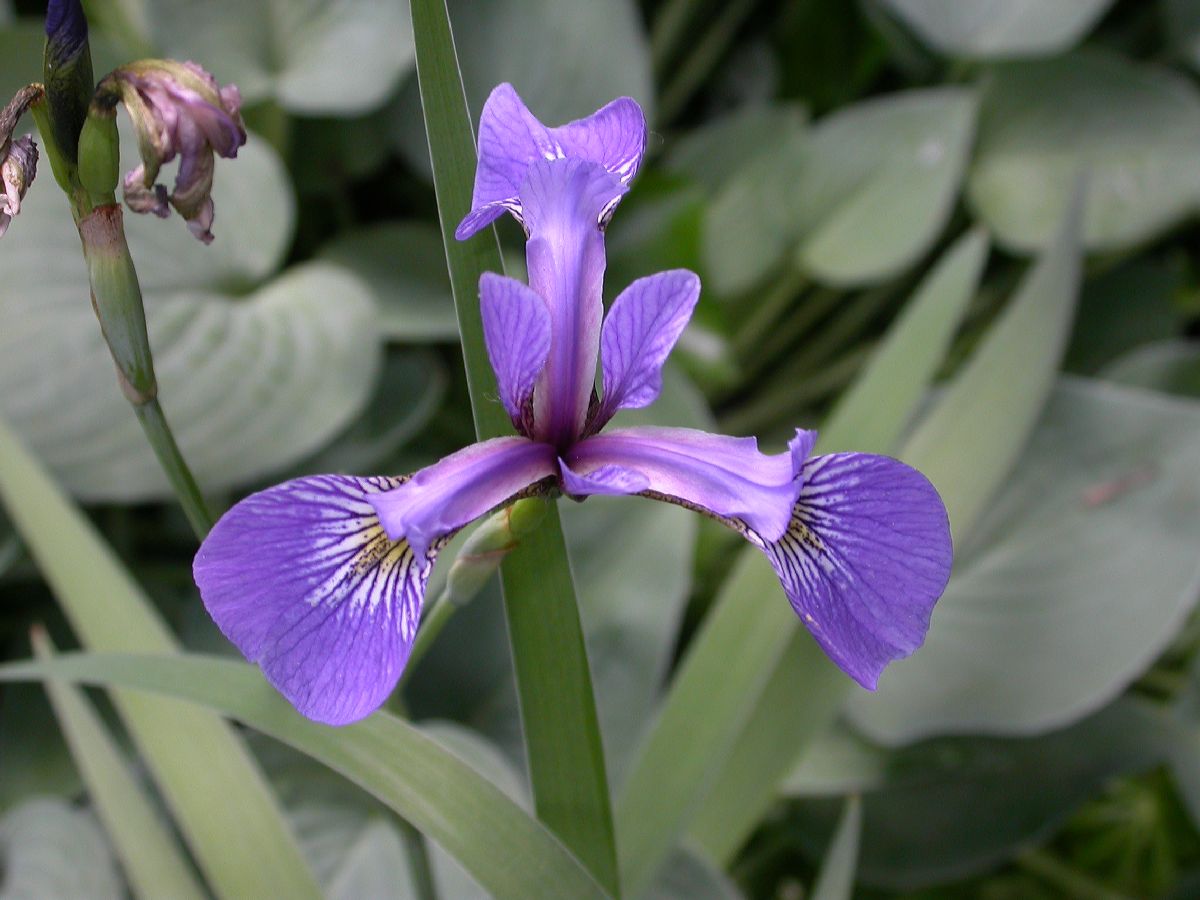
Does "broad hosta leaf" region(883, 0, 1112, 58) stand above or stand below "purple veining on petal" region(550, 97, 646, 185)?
below

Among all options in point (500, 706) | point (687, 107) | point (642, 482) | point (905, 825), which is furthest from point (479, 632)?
point (687, 107)

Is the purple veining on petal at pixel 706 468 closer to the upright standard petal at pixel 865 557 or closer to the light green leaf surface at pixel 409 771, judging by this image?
the upright standard petal at pixel 865 557

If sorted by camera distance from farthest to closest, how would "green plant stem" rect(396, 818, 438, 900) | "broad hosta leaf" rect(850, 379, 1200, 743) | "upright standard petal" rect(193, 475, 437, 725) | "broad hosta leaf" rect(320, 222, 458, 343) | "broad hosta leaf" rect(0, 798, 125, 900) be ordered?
"broad hosta leaf" rect(320, 222, 458, 343) < "broad hosta leaf" rect(850, 379, 1200, 743) < "broad hosta leaf" rect(0, 798, 125, 900) < "green plant stem" rect(396, 818, 438, 900) < "upright standard petal" rect(193, 475, 437, 725)

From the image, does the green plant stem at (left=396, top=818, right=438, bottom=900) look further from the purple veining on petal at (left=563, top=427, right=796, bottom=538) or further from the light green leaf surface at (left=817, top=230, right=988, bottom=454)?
the light green leaf surface at (left=817, top=230, right=988, bottom=454)

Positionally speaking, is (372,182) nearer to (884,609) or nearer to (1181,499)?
(1181,499)

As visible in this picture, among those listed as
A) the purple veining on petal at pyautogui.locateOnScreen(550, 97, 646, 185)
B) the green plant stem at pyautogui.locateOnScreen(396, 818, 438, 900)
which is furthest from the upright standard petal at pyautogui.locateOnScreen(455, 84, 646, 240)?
the green plant stem at pyautogui.locateOnScreen(396, 818, 438, 900)

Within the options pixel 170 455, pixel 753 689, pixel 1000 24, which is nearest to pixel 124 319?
pixel 170 455

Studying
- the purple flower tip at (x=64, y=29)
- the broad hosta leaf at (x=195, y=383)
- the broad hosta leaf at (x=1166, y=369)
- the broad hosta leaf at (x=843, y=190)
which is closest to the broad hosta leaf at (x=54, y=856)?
the broad hosta leaf at (x=195, y=383)

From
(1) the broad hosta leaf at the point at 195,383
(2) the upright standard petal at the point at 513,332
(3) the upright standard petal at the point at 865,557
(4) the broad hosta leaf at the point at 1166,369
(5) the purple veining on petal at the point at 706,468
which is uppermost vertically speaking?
(2) the upright standard petal at the point at 513,332
